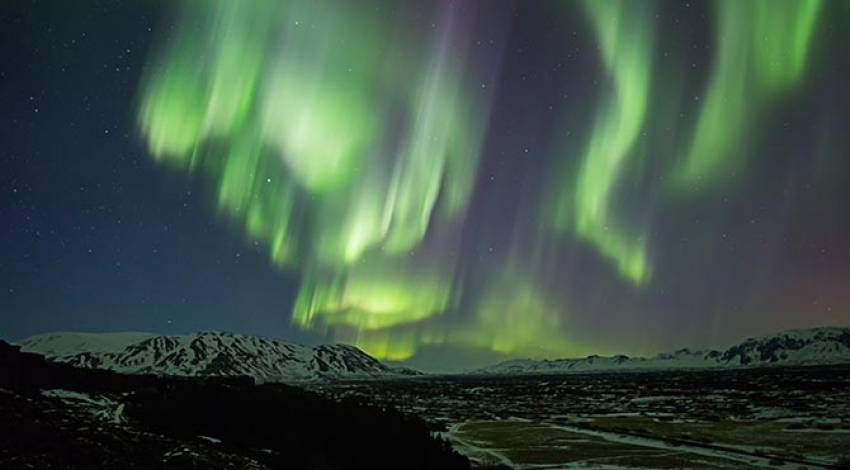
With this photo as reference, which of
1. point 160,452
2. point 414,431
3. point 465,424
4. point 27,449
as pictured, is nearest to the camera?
point 27,449

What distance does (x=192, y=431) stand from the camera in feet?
117

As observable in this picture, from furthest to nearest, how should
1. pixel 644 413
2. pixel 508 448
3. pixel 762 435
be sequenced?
pixel 644 413, pixel 762 435, pixel 508 448

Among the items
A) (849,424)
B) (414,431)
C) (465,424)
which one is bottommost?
(465,424)

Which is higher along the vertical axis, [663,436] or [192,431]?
[663,436]

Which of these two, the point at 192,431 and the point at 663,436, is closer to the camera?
the point at 192,431

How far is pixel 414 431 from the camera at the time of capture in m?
34.4

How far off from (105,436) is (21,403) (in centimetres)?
738

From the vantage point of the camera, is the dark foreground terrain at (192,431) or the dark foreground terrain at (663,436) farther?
the dark foreground terrain at (663,436)

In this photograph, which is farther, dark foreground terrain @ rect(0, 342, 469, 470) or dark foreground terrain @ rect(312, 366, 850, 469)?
dark foreground terrain @ rect(312, 366, 850, 469)

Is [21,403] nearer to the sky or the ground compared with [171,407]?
nearer to the sky

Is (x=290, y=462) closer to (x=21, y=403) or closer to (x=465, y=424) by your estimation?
(x=21, y=403)

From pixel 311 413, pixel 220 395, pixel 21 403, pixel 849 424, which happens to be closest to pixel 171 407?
pixel 220 395

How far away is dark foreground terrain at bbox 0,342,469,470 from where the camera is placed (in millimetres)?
18094

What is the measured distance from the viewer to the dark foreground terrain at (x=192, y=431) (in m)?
18.1
